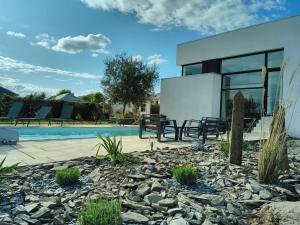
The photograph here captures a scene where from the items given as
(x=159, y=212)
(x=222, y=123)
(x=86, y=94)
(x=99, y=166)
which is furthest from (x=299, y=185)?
(x=86, y=94)

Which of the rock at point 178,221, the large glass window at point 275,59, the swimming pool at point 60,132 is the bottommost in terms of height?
the rock at point 178,221

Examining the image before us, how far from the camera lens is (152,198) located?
3027mm

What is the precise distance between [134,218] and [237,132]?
247cm

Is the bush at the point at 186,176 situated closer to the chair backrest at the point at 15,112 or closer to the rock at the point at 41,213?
the rock at the point at 41,213

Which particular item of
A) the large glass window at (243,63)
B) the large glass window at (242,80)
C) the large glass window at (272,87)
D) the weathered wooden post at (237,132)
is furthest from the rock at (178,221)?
the large glass window at (243,63)

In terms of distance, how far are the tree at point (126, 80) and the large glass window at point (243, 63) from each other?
7.16 metres

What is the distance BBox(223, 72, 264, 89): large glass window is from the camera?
13062 millimetres

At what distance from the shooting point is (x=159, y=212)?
2.80m

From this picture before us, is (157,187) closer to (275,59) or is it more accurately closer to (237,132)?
(237,132)

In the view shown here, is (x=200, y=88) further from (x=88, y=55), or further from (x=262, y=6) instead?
(x=88, y=55)

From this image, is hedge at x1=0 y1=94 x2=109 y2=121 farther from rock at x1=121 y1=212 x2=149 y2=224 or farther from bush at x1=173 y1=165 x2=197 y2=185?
rock at x1=121 y1=212 x2=149 y2=224

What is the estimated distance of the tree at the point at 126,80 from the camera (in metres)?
20.3

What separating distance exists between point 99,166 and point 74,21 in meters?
9.71

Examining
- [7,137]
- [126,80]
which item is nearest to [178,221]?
[7,137]
